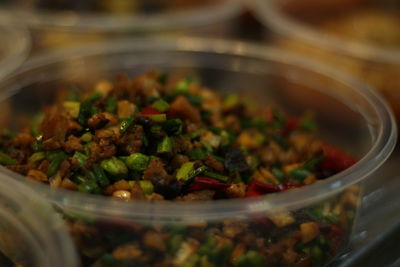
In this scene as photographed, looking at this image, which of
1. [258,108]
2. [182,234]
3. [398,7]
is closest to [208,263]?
[182,234]

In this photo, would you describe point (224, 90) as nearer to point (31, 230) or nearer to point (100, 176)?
point (100, 176)

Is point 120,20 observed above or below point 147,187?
above

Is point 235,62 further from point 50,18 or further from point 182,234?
point 182,234

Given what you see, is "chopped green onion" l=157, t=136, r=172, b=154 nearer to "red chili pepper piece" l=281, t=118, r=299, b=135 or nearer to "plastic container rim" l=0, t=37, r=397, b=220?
"plastic container rim" l=0, t=37, r=397, b=220

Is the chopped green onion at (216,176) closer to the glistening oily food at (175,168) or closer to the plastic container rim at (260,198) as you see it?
the glistening oily food at (175,168)

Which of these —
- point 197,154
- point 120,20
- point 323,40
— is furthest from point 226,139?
point 120,20

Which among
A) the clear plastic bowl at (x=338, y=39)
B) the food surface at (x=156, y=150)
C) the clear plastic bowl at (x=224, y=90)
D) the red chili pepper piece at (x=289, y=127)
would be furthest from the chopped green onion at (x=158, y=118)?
the clear plastic bowl at (x=338, y=39)
